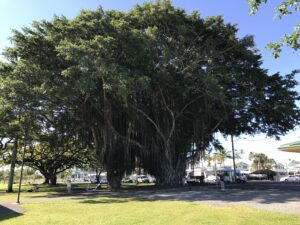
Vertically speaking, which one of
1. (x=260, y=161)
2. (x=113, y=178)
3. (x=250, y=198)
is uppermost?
(x=260, y=161)

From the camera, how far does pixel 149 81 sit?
77.2ft

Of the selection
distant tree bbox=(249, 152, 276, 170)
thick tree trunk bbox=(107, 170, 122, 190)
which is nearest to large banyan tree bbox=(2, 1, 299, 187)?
thick tree trunk bbox=(107, 170, 122, 190)

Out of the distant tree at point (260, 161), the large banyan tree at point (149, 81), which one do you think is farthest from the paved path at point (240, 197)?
the distant tree at point (260, 161)

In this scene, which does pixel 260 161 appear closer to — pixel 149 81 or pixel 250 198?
pixel 149 81

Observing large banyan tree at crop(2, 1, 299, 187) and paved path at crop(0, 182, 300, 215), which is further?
large banyan tree at crop(2, 1, 299, 187)

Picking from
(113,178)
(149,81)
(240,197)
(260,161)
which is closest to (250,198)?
(240,197)

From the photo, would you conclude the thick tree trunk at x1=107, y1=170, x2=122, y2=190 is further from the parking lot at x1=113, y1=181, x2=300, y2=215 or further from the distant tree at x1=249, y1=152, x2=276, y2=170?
the distant tree at x1=249, y1=152, x2=276, y2=170

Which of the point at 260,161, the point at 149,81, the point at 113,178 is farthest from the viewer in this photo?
the point at 260,161

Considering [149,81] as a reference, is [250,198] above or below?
below

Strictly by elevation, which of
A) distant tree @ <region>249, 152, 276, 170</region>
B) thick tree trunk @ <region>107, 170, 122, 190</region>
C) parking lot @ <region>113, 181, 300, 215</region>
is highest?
distant tree @ <region>249, 152, 276, 170</region>

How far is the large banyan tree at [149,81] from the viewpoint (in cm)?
2441

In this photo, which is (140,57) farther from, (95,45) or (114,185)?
(114,185)

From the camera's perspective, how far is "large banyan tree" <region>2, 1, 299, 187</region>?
2441cm

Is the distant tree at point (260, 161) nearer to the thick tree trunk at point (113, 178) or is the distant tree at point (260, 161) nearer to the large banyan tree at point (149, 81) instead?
the large banyan tree at point (149, 81)
